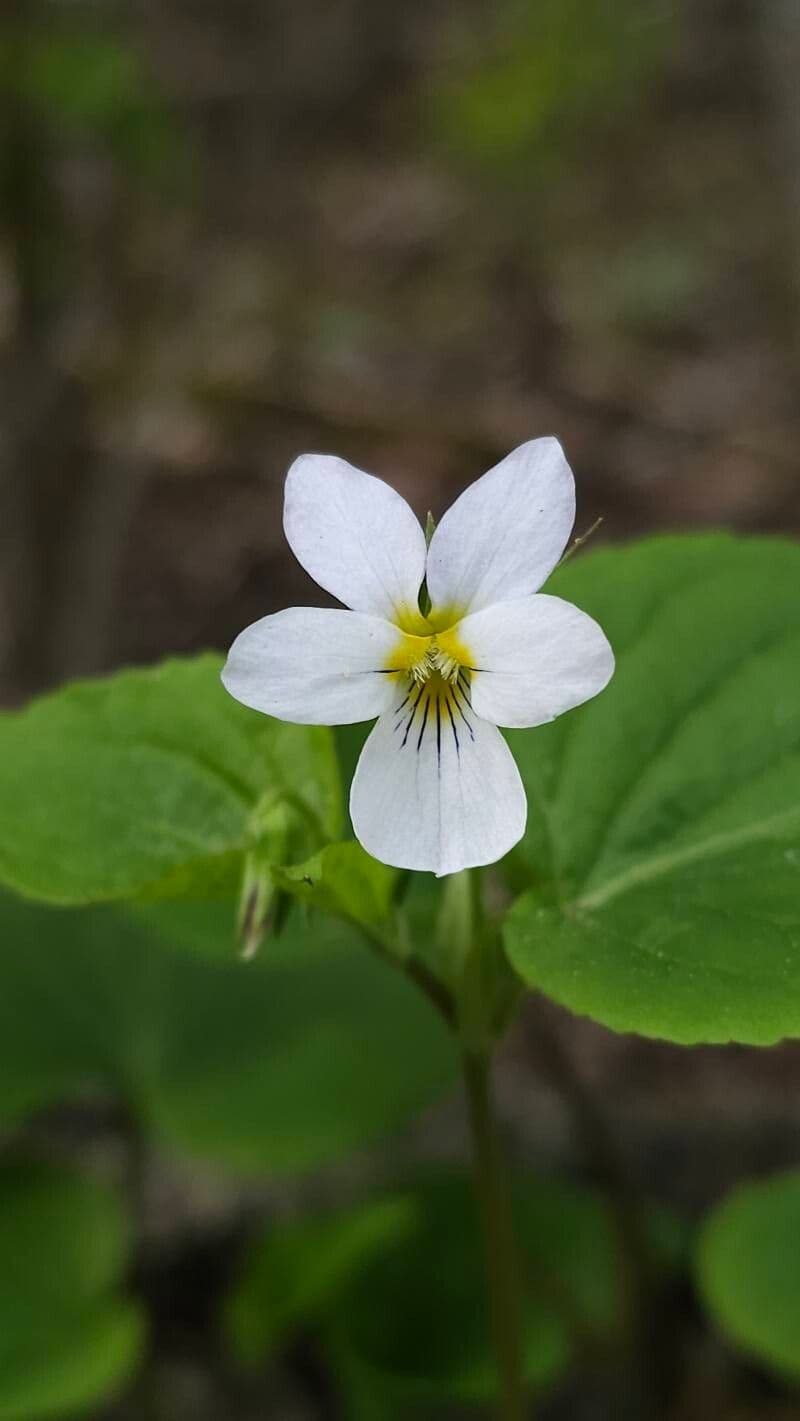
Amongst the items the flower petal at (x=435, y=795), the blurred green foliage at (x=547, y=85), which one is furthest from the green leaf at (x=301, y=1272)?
the blurred green foliage at (x=547, y=85)

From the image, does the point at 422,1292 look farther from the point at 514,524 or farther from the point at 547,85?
the point at 547,85

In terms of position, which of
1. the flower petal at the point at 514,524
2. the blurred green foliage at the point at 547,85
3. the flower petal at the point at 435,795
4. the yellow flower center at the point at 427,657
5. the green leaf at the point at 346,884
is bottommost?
the blurred green foliage at the point at 547,85

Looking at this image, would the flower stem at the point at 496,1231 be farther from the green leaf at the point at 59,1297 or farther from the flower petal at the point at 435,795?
the green leaf at the point at 59,1297

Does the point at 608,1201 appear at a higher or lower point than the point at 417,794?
lower

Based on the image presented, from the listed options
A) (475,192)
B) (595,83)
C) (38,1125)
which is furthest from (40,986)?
(595,83)

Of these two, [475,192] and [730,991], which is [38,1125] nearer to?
[730,991]
